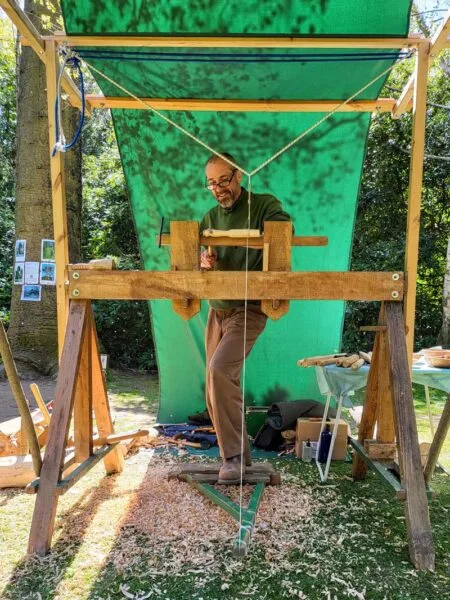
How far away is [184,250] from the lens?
2516 mm

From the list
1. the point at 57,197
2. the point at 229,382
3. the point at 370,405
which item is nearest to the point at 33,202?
the point at 57,197

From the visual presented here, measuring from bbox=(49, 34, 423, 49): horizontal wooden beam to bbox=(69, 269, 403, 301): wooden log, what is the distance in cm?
124

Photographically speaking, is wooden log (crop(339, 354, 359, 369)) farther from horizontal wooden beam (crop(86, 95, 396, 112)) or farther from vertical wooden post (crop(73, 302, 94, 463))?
horizontal wooden beam (crop(86, 95, 396, 112))

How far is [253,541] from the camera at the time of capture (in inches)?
96.7

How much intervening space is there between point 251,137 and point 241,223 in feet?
4.18

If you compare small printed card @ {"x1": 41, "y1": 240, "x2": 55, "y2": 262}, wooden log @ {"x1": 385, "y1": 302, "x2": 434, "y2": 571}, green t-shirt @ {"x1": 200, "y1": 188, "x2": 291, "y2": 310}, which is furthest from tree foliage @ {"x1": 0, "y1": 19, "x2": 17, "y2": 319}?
wooden log @ {"x1": 385, "y1": 302, "x2": 434, "y2": 571}

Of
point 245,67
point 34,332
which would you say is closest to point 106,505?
point 245,67

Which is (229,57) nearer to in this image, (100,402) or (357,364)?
(357,364)

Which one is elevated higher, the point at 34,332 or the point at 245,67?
the point at 245,67

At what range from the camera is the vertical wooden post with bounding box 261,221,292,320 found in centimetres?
248

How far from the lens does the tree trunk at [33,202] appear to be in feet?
22.8

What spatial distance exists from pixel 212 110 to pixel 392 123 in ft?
26.2

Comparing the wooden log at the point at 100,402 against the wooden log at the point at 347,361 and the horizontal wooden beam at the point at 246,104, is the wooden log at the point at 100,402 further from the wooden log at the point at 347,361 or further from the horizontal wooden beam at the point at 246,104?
the horizontal wooden beam at the point at 246,104

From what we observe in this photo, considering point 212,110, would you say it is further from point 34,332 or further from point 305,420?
point 34,332
